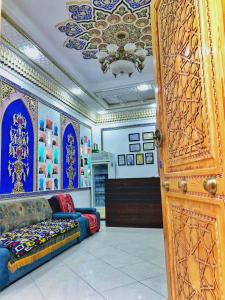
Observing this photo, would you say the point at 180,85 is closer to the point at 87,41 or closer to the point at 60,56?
the point at 87,41

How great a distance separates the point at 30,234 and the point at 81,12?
3386 mm

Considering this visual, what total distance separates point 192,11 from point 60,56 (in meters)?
4.37

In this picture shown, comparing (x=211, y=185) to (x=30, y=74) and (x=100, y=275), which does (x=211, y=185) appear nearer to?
(x=100, y=275)

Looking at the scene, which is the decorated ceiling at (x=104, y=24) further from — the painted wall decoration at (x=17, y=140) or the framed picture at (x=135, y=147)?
the framed picture at (x=135, y=147)

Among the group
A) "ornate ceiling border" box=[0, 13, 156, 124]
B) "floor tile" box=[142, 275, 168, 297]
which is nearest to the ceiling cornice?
"ornate ceiling border" box=[0, 13, 156, 124]

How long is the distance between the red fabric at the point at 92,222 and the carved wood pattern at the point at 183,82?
14.5 ft

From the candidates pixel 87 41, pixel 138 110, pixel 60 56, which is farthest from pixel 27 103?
pixel 138 110

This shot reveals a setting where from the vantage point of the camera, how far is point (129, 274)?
3.09 m

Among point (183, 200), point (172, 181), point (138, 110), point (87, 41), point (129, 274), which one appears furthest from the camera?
point (138, 110)

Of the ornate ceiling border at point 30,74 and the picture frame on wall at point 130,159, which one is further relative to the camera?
the picture frame on wall at point 130,159

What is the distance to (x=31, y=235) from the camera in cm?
347

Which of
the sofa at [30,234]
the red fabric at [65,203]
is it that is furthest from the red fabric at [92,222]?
the red fabric at [65,203]

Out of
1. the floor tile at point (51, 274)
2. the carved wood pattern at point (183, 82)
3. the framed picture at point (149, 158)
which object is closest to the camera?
the carved wood pattern at point (183, 82)

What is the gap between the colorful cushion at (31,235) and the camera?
3.03 metres
